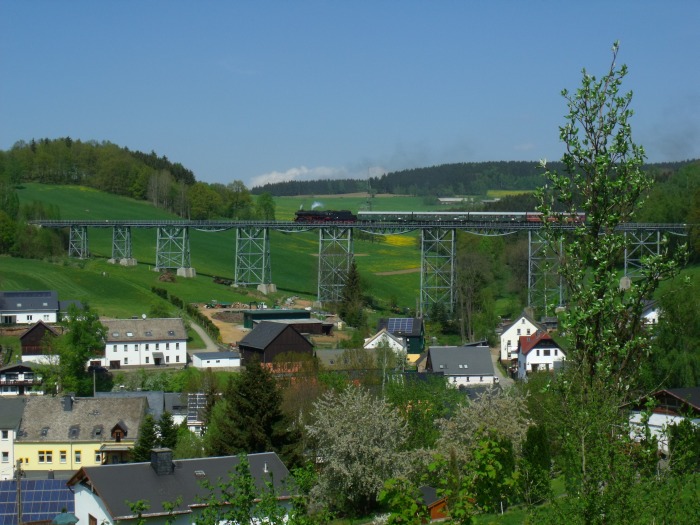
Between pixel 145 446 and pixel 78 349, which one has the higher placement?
pixel 78 349

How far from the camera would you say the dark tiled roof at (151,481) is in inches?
721

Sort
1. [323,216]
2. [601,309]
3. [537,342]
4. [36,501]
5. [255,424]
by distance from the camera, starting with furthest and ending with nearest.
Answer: [323,216], [537,342], [255,424], [36,501], [601,309]

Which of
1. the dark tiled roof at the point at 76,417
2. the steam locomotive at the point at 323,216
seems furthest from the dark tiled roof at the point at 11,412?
the steam locomotive at the point at 323,216

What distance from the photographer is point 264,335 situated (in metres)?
44.5

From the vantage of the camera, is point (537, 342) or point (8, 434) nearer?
point (8, 434)

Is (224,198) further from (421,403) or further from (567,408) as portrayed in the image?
(567,408)

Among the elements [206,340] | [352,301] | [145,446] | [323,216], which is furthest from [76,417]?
[323,216]

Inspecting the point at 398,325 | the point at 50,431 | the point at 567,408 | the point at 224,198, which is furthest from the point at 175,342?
the point at 224,198

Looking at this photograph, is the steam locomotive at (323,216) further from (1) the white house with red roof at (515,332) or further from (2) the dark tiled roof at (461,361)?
(2) the dark tiled roof at (461,361)

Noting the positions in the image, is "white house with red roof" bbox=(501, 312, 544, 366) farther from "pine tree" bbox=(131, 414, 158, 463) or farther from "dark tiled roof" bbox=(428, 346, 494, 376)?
"pine tree" bbox=(131, 414, 158, 463)

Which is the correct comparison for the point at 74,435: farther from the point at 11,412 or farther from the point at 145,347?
the point at 145,347

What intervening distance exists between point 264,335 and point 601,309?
37990 millimetres

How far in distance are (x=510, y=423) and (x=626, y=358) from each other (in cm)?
1793

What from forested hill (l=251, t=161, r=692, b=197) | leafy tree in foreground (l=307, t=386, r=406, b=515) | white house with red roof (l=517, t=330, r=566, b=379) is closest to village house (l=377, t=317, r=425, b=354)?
white house with red roof (l=517, t=330, r=566, b=379)
